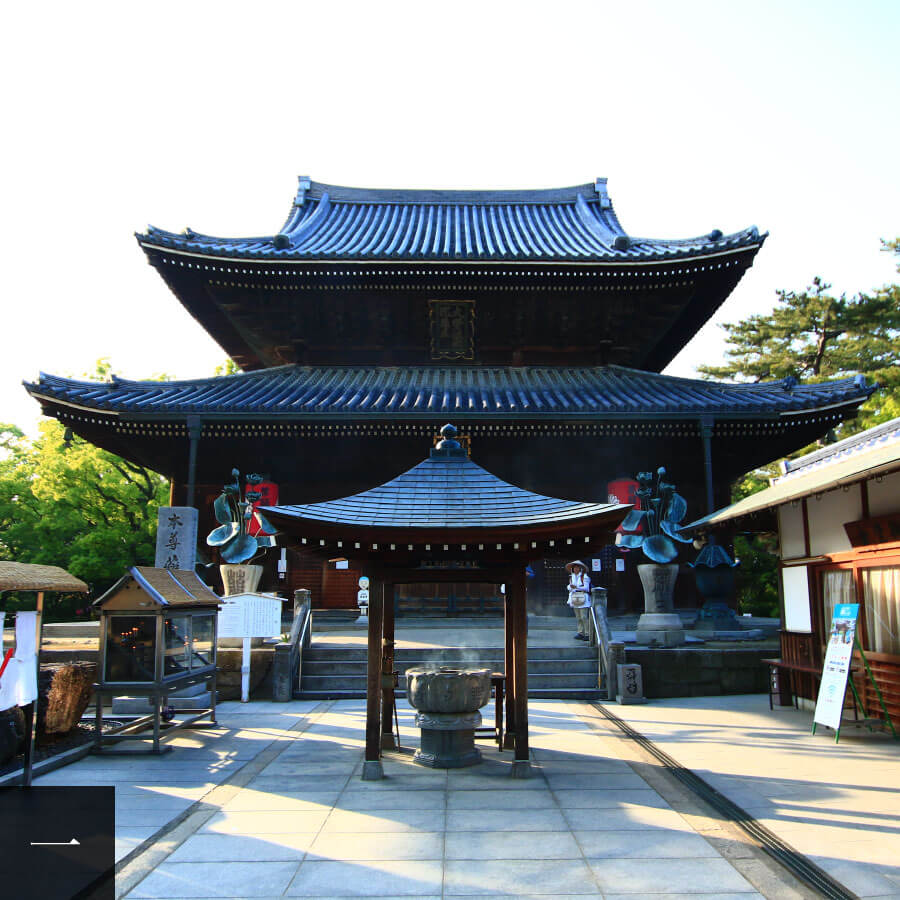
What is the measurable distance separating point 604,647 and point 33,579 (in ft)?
29.3

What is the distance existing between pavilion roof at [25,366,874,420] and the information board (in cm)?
544

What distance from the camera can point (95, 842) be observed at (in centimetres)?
563

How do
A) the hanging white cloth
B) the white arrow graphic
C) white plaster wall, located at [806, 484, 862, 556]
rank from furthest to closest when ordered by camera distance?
white plaster wall, located at [806, 484, 862, 556] → the hanging white cloth → the white arrow graphic

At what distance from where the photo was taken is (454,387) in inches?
723

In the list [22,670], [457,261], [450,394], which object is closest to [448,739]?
[22,670]

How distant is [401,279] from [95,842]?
14.8 m

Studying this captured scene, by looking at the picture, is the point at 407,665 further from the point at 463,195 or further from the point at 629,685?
the point at 463,195

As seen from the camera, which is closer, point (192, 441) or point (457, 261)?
point (192, 441)

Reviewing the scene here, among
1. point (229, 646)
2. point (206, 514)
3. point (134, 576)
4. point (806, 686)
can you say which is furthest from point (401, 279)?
point (806, 686)

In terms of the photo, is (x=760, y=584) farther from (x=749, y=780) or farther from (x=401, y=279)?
(x=749, y=780)

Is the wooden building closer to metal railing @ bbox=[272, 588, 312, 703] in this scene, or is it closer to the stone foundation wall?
the stone foundation wall

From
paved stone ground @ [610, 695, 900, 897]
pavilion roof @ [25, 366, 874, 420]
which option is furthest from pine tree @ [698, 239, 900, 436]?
paved stone ground @ [610, 695, 900, 897]

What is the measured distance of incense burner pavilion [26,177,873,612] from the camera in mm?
16547

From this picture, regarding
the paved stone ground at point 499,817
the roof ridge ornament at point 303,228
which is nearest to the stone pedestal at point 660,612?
the paved stone ground at point 499,817
